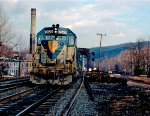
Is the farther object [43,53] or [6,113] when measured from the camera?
[43,53]

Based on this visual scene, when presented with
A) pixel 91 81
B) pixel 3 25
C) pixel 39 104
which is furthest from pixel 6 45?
pixel 39 104

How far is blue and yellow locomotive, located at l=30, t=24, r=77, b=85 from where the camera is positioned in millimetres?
20906

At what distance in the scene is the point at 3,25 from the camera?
47.3 metres

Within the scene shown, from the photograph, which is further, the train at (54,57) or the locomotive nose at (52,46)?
the locomotive nose at (52,46)

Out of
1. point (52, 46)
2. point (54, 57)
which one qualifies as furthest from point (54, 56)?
point (52, 46)

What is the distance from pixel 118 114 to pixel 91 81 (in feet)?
70.8

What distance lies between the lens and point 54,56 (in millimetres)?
21422

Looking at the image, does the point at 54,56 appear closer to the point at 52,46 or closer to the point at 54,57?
the point at 54,57

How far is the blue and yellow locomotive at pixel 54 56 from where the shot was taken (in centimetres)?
2091

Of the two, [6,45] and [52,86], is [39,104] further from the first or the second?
[6,45]

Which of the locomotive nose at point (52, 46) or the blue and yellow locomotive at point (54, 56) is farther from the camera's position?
the locomotive nose at point (52, 46)

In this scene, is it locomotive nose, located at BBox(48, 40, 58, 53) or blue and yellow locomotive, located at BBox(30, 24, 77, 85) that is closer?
blue and yellow locomotive, located at BBox(30, 24, 77, 85)

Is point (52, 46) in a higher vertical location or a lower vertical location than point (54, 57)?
higher

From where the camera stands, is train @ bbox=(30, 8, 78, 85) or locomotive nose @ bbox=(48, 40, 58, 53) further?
locomotive nose @ bbox=(48, 40, 58, 53)
